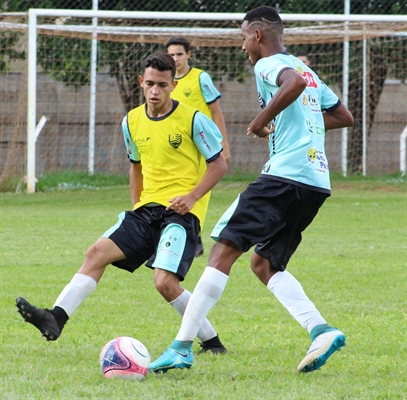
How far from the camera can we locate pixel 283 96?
13.7 ft

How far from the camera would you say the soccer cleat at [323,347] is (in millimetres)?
4168

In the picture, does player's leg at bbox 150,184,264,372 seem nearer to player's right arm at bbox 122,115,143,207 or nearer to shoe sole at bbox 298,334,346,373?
shoe sole at bbox 298,334,346,373

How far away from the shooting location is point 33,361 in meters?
4.56

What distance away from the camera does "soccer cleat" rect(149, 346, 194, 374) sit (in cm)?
428

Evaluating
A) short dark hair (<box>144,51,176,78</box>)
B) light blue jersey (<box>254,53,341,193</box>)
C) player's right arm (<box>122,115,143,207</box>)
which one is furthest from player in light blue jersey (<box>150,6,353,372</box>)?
player's right arm (<box>122,115,143,207</box>)

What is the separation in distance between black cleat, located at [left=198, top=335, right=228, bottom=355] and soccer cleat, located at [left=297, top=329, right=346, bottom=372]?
2.33 feet

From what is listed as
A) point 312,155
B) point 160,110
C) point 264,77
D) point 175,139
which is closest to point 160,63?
point 160,110

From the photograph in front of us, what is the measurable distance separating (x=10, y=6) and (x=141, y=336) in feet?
45.1

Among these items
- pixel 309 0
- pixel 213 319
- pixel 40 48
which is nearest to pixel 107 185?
pixel 40 48

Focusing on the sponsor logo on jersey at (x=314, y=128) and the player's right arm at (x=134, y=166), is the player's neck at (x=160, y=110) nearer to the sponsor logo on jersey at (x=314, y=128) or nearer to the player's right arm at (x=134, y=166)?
the player's right arm at (x=134, y=166)

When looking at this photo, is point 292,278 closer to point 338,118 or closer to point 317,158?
point 317,158

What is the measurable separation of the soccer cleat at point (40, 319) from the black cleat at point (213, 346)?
815 mm

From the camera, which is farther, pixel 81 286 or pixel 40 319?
pixel 81 286

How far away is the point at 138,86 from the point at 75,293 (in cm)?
1302
